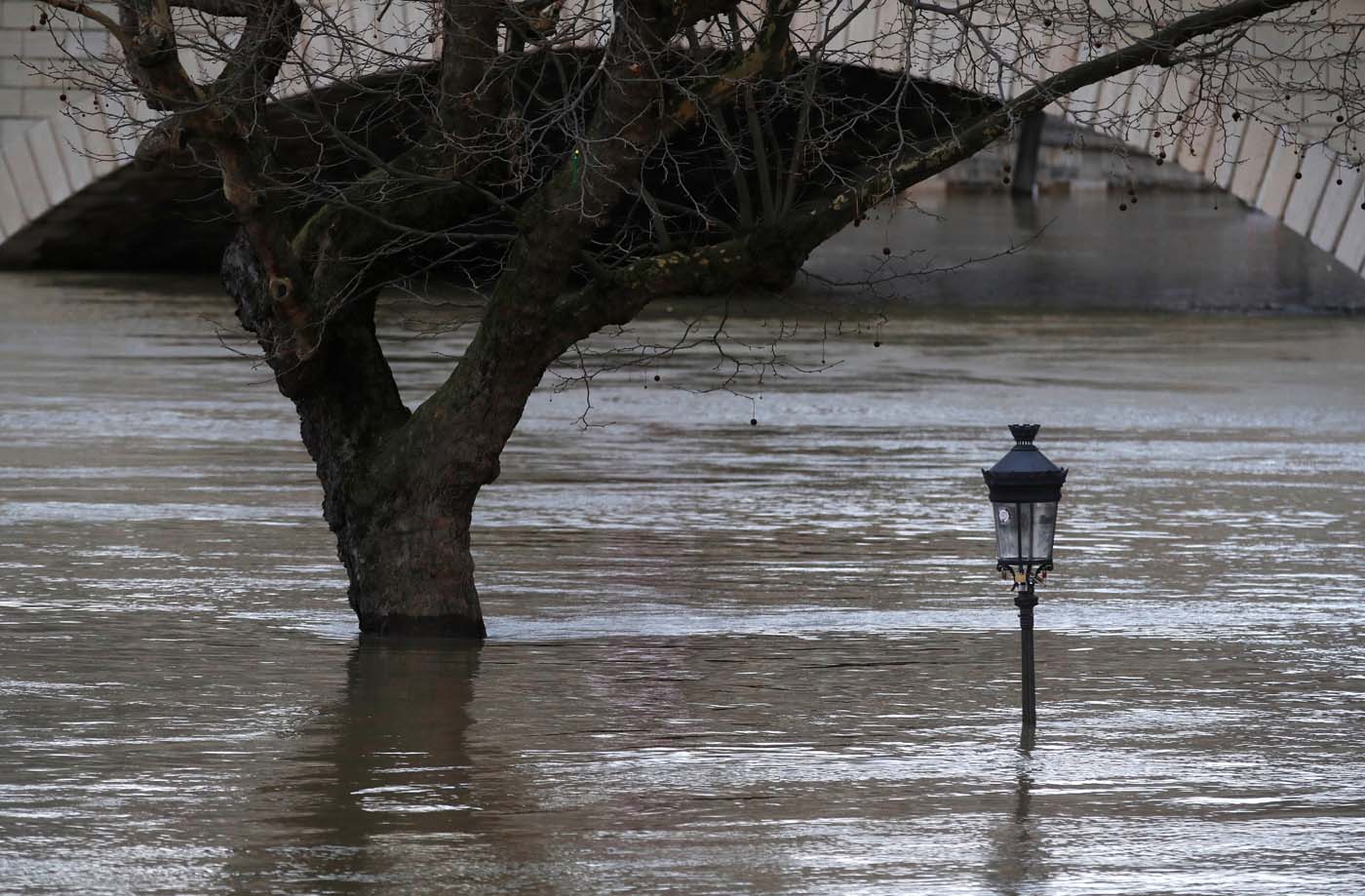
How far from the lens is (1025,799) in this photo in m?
7.97

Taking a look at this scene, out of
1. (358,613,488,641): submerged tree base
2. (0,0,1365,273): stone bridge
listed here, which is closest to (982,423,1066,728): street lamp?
(358,613,488,641): submerged tree base

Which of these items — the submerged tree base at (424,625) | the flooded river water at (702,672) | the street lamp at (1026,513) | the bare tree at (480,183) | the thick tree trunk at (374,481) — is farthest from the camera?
the submerged tree base at (424,625)

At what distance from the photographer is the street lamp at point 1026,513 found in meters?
8.59

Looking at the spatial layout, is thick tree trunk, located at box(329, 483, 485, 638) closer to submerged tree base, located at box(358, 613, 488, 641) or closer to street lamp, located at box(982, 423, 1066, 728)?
submerged tree base, located at box(358, 613, 488, 641)

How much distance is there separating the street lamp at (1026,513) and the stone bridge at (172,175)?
19441 mm

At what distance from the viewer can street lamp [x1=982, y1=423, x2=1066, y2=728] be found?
28.2 feet

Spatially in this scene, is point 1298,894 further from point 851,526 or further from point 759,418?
point 759,418

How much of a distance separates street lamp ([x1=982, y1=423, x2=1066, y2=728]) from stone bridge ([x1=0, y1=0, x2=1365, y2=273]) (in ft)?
63.8

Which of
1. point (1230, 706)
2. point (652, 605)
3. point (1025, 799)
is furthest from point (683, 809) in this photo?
point (652, 605)

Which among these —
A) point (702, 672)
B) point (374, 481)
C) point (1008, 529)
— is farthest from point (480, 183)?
point (1008, 529)

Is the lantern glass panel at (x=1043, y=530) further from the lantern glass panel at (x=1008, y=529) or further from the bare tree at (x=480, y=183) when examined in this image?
the bare tree at (x=480, y=183)

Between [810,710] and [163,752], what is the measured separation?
2.45m

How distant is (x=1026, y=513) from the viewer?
868cm

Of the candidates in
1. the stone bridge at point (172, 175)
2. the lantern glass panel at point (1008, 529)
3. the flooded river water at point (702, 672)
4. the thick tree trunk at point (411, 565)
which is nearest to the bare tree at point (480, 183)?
the thick tree trunk at point (411, 565)
